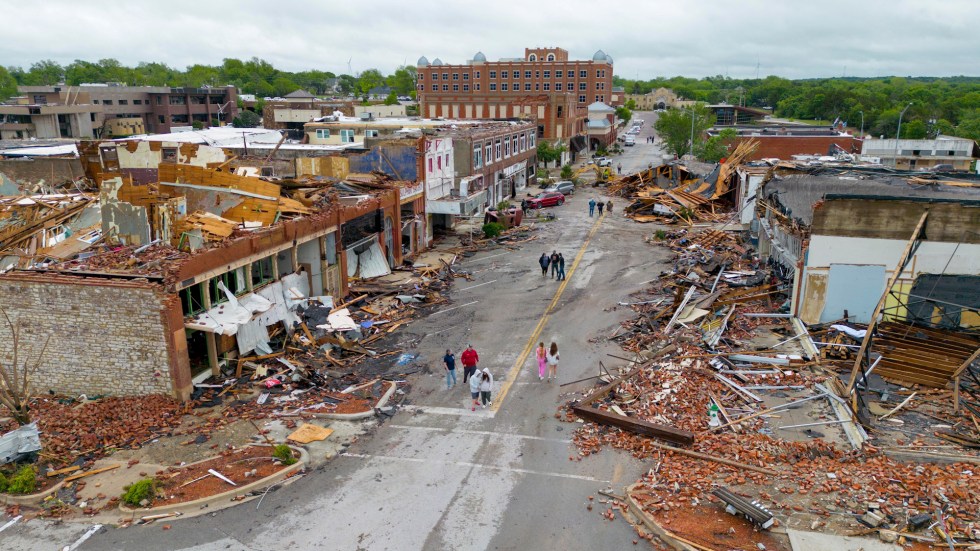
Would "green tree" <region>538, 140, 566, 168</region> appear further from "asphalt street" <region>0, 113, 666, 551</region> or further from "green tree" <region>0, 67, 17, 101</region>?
"green tree" <region>0, 67, 17, 101</region>

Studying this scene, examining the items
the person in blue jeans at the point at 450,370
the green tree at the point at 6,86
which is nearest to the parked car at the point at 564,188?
the person in blue jeans at the point at 450,370

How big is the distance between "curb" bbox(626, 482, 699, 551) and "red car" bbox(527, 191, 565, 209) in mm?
38779

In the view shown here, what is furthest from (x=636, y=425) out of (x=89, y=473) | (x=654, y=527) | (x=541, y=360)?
(x=89, y=473)

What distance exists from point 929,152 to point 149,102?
312 feet

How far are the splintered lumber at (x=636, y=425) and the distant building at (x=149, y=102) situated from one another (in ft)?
262

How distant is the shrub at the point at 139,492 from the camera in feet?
44.0

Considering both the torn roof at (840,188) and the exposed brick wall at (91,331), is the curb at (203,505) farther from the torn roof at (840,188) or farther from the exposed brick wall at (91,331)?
the torn roof at (840,188)

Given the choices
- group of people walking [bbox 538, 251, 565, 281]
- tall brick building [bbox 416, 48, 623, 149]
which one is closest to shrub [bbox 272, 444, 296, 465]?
group of people walking [bbox 538, 251, 565, 281]

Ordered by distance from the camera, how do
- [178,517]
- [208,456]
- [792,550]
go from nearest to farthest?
[792,550] < [178,517] < [208,456]

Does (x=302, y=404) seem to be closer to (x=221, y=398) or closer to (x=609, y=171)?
(x=221, y=398)

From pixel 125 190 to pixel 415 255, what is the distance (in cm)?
1620

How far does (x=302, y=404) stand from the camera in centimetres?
1816

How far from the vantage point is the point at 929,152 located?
57.6m

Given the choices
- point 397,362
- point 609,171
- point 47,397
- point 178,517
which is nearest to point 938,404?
point 397,362
